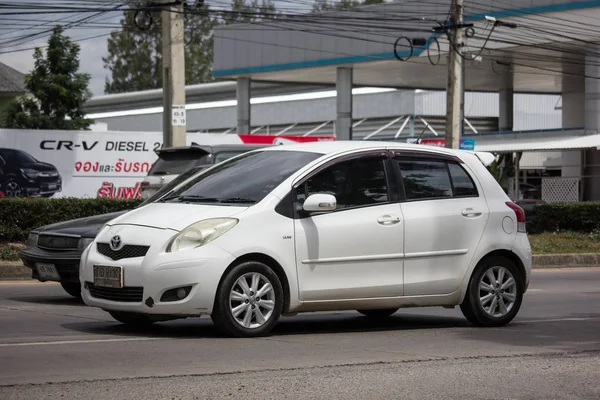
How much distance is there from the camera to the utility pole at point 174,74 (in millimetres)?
21250

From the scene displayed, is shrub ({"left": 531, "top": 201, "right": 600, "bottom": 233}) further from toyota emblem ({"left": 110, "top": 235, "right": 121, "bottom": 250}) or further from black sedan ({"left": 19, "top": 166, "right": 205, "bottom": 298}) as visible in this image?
toyota emblem ({"left": 110, "top": 235, "right": 121, "bottom": 250})

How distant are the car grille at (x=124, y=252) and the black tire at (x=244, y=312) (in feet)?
2.32

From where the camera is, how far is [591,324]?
34.1 ft

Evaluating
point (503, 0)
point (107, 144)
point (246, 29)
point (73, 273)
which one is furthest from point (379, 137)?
point (73, 273)

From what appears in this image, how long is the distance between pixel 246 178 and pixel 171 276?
4.33 feet

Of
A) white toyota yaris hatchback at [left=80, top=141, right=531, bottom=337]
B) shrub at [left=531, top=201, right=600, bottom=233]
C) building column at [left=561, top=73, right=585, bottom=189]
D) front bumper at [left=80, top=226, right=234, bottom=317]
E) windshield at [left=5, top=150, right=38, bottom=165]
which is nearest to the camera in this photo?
front bumper at [left=80, top=226, right=234, bottom=317]

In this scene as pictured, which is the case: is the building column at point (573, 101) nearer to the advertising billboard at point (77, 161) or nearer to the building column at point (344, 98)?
the building column at point (344, 98)

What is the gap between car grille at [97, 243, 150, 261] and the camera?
838cm

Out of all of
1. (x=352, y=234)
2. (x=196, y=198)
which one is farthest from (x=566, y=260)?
(x=196, y=198)

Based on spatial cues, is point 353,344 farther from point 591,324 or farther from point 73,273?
point 73,273

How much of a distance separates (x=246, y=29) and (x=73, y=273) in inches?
1300

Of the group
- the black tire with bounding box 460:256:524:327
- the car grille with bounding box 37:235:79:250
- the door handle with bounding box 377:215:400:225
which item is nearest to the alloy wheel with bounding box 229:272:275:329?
the door handle with bounding box 377:215:400:225

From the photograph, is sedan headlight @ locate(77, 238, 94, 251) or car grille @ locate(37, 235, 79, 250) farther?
car grille @ locate(37, 235, 79, 250)

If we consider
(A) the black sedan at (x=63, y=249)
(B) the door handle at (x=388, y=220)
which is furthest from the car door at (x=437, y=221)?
(A) the black sedan at (x=63, y=249)
